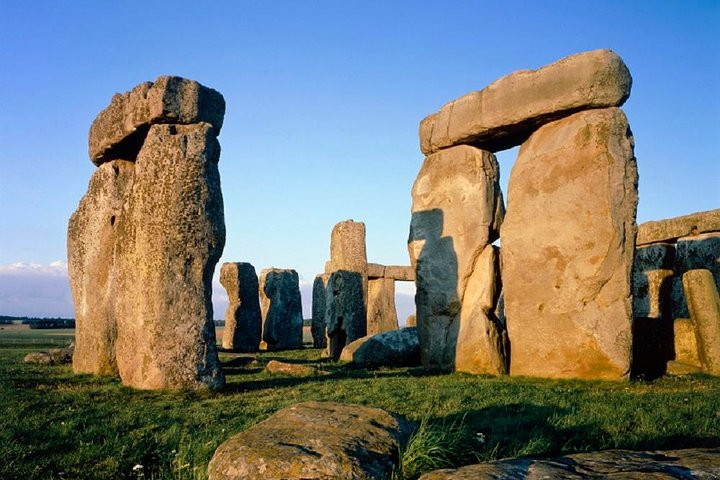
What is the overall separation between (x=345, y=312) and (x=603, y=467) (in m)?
13.3

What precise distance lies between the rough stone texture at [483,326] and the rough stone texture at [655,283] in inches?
141

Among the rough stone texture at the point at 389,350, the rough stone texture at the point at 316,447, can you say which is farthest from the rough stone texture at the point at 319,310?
the rough stone texture at the point at 316,447

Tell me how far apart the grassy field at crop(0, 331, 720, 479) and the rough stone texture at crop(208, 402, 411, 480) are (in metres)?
0.23

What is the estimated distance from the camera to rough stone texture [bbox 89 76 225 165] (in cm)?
807

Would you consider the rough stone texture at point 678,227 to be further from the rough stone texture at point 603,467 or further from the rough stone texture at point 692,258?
the rough stone texture at point 603,467

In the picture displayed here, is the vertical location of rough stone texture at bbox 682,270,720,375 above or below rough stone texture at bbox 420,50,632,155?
below

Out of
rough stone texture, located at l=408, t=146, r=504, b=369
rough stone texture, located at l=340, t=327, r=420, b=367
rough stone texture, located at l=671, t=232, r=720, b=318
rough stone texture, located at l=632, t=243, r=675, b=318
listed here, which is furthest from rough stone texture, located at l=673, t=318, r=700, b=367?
rough stone texture, located at l=340, t=327, r=420, b=367

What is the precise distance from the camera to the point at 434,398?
272 inches

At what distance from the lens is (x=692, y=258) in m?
13.8

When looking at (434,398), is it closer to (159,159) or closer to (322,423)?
(322,423)

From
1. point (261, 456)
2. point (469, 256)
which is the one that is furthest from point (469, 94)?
point (261, 456)

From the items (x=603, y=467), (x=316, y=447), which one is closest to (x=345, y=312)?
(x=316, y=447)

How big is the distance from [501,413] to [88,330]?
6.61m

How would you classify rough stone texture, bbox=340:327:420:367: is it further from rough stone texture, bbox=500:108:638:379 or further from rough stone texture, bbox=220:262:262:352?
rough stone texture, bbox=220:262:262:352
